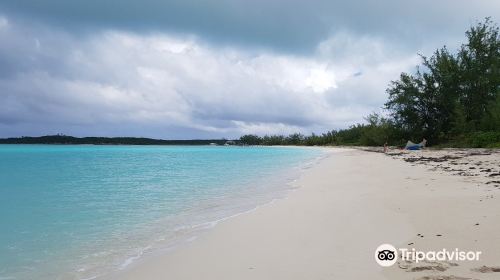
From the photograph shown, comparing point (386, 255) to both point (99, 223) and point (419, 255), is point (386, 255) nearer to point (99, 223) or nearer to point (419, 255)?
point (419, 255)

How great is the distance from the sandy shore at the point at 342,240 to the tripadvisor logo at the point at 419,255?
0.32 feet

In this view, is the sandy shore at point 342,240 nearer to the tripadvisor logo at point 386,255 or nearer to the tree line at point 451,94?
the tripadvisor logo at point 386,255

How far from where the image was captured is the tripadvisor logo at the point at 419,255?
13.0 feet

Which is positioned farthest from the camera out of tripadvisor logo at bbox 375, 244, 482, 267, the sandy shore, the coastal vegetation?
the coastal vegetation

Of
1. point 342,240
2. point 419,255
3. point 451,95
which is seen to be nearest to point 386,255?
point 419,255

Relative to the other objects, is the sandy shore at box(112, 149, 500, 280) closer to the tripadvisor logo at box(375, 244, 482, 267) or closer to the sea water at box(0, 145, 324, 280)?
the tripadvisor logo at box(375, 244, 482, 267)

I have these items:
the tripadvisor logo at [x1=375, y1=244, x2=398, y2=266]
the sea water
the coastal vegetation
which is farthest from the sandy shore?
the coastal vegetation

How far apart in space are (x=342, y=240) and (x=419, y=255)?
1.11 metres

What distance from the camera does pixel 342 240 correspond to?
5.05 metres

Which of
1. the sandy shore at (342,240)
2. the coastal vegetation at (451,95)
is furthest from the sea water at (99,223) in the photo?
the coastal vegetation at (451,95)

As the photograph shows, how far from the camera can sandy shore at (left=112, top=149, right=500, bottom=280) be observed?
3834 millimetres

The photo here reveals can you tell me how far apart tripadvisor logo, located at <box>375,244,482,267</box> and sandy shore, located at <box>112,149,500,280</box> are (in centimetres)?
10

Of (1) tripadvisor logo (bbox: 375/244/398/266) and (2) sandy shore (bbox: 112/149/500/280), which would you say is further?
(1) tripadvisor logo (bbox: 375/244/398/266)

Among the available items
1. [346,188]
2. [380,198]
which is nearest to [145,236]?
[380,198]
